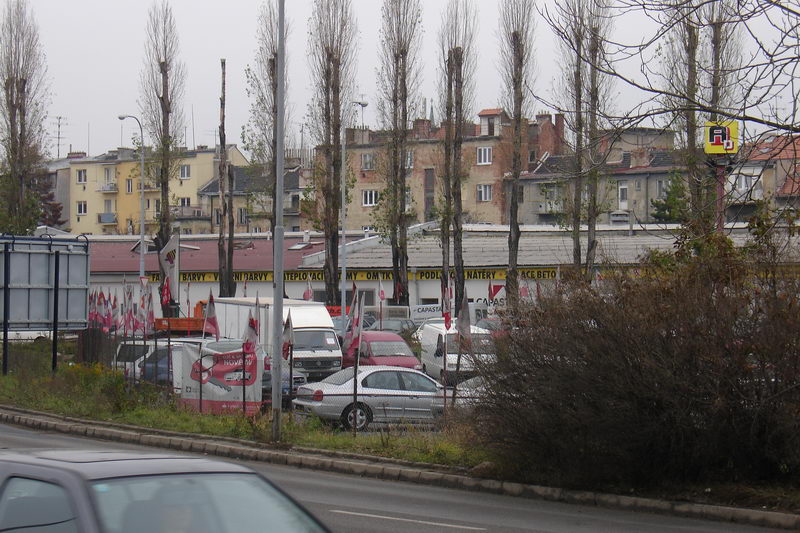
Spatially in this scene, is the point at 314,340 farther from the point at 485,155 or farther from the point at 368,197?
the point at 485,155

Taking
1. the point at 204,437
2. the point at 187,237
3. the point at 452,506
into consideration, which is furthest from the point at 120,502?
the point at 187,237

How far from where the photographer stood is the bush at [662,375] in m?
12.1

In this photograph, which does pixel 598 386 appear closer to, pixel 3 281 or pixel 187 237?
pixel 3 281

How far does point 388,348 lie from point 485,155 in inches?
2218

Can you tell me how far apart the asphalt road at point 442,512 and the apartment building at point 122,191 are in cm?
8137

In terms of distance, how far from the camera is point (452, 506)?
1292 centimetres

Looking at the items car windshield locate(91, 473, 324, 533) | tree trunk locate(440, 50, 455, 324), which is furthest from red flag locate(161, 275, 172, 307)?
car windshield locate(91, 473, 324, 533)

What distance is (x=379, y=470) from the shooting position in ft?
51.3

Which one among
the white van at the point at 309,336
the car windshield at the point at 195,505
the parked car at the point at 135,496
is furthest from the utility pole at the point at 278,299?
the car windshield at the point at 195,505

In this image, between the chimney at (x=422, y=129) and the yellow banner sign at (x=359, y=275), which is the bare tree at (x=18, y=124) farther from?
the chimney at (x=422, y=129)

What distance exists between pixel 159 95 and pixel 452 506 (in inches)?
1679

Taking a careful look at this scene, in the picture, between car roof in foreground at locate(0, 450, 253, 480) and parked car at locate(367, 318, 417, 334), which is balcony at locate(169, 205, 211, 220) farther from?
car roof in foreground at locate(0, 450, 253, 480)

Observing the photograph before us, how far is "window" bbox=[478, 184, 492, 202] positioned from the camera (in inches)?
3332

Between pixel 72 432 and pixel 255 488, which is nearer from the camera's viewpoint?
pixel 255 488
